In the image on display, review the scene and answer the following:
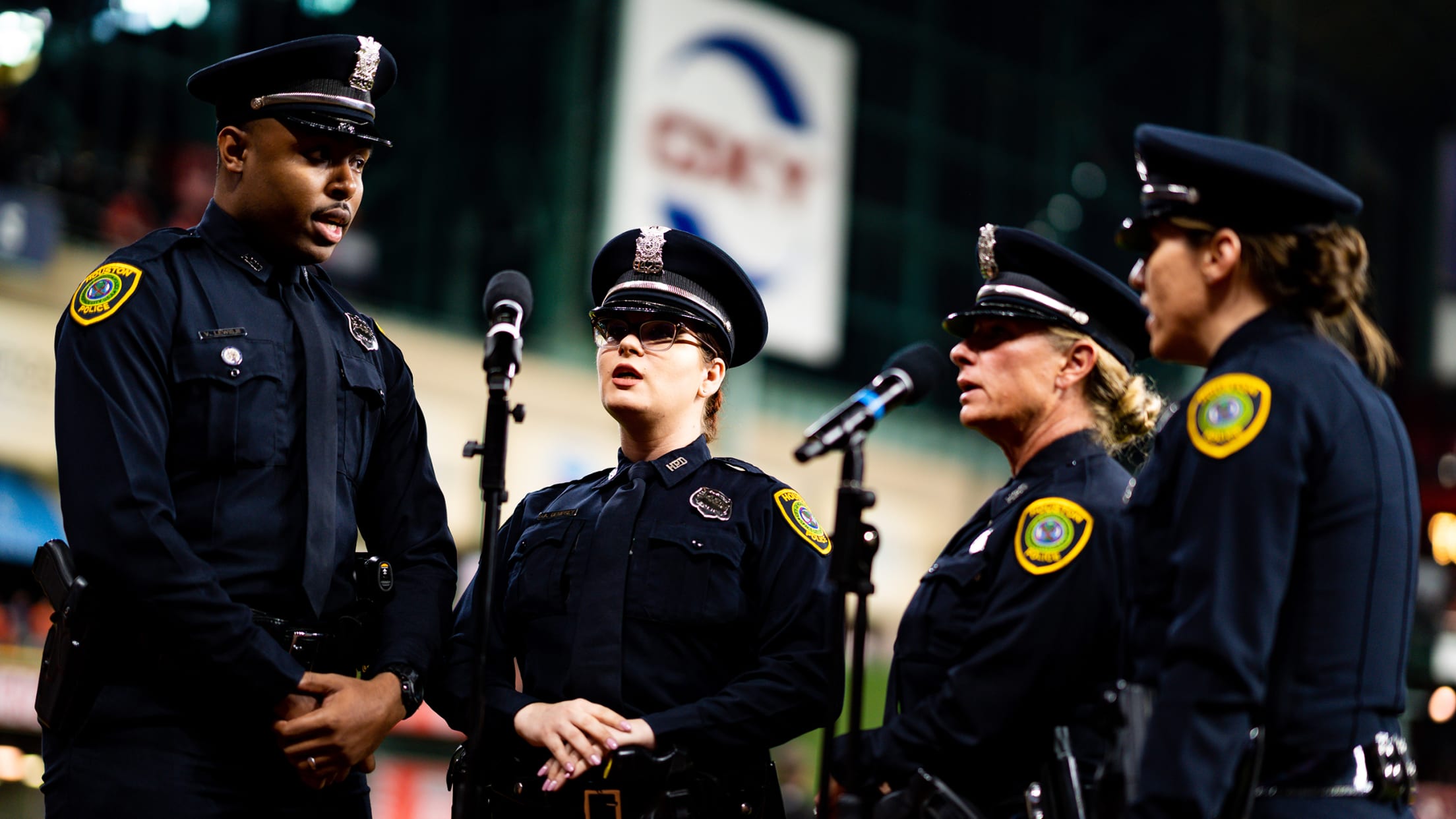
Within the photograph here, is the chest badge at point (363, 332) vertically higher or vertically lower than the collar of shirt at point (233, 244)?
lower

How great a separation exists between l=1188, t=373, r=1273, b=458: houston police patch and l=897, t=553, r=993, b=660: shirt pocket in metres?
0.78

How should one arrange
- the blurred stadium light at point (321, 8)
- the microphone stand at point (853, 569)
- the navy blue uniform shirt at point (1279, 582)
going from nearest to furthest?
the navy blue uniform shirt at point (1279, 582) → the microphone stand at point (853, 569) → the blurred stadium light at point (321, 8)

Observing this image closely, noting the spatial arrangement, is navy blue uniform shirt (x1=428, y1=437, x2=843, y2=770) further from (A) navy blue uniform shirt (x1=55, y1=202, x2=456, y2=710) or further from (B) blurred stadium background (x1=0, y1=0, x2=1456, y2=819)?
(B) blurred stadium background (x1=0, y1=0, x2=1456, y2=819)

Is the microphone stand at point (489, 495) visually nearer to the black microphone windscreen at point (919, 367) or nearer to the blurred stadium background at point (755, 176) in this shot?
the black microphone windscreen at point (919, 367)

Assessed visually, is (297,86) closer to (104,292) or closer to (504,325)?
(104,292)

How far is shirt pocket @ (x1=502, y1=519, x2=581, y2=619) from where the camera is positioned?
11.4 ft

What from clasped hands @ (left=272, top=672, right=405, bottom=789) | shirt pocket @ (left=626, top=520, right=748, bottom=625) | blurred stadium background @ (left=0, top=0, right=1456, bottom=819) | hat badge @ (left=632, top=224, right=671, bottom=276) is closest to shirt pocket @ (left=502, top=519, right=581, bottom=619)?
shirt pocket @ (left=626, top=520, right=748, bottom=625)

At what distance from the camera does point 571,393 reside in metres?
16.8

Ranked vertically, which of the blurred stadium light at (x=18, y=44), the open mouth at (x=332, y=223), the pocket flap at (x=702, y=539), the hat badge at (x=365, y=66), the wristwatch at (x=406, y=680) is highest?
the blurred stadium light at (x=18, y=44)

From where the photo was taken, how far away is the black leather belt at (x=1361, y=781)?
7.78ft

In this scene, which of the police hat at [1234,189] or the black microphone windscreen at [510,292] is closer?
the police hat at [1234,189]

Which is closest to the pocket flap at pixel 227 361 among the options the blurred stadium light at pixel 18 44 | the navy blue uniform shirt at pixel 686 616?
the navy blue uniform shirt at pixel 686 616

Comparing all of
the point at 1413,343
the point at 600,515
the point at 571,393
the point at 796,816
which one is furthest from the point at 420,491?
the point at 1413,343

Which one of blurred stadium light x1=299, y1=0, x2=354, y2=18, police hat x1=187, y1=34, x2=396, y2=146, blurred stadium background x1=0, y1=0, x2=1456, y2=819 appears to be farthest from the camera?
blurred stadium light x1=299, y1=0, x2=354, y2=18
